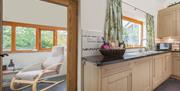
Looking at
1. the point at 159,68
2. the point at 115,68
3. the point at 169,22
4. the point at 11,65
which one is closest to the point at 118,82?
the point at 115,68

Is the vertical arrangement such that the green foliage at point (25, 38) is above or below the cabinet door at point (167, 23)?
below

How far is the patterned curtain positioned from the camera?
2646 millimetres

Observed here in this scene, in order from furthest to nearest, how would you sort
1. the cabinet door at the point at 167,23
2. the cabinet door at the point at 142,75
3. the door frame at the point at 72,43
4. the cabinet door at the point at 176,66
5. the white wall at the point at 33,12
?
the cabinet door at the point at 167,23 → the cabinet door at the point at 176,66 → the white wall at the point at 33,12 → the cabinet door at the point at 142,75 → the door frame at the point at 72,43

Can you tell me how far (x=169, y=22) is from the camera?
4.67 meters

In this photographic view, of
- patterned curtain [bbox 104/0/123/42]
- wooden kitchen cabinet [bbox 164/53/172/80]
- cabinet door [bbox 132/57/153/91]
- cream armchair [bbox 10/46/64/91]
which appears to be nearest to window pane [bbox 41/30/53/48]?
cream armchair [bbox 10/46/64/91]

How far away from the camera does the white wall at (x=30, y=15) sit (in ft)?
12.9

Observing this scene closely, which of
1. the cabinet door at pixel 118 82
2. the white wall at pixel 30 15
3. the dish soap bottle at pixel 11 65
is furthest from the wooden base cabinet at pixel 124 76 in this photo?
the white wall at pixel 30 15

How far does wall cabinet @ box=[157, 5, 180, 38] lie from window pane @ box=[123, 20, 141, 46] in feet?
3.77

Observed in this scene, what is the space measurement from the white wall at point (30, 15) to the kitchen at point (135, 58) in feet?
8.13

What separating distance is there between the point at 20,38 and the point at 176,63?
16.0 feet

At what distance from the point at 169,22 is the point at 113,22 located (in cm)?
292

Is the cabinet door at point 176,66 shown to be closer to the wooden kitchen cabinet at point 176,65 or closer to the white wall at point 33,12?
the wooden kitchen cabinet at point 176,65

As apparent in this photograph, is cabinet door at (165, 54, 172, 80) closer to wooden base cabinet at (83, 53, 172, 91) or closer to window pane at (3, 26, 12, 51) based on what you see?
wooden base cabinet at (83, 53, 172, 91)

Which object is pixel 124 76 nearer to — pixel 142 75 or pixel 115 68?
pixel 115 68
